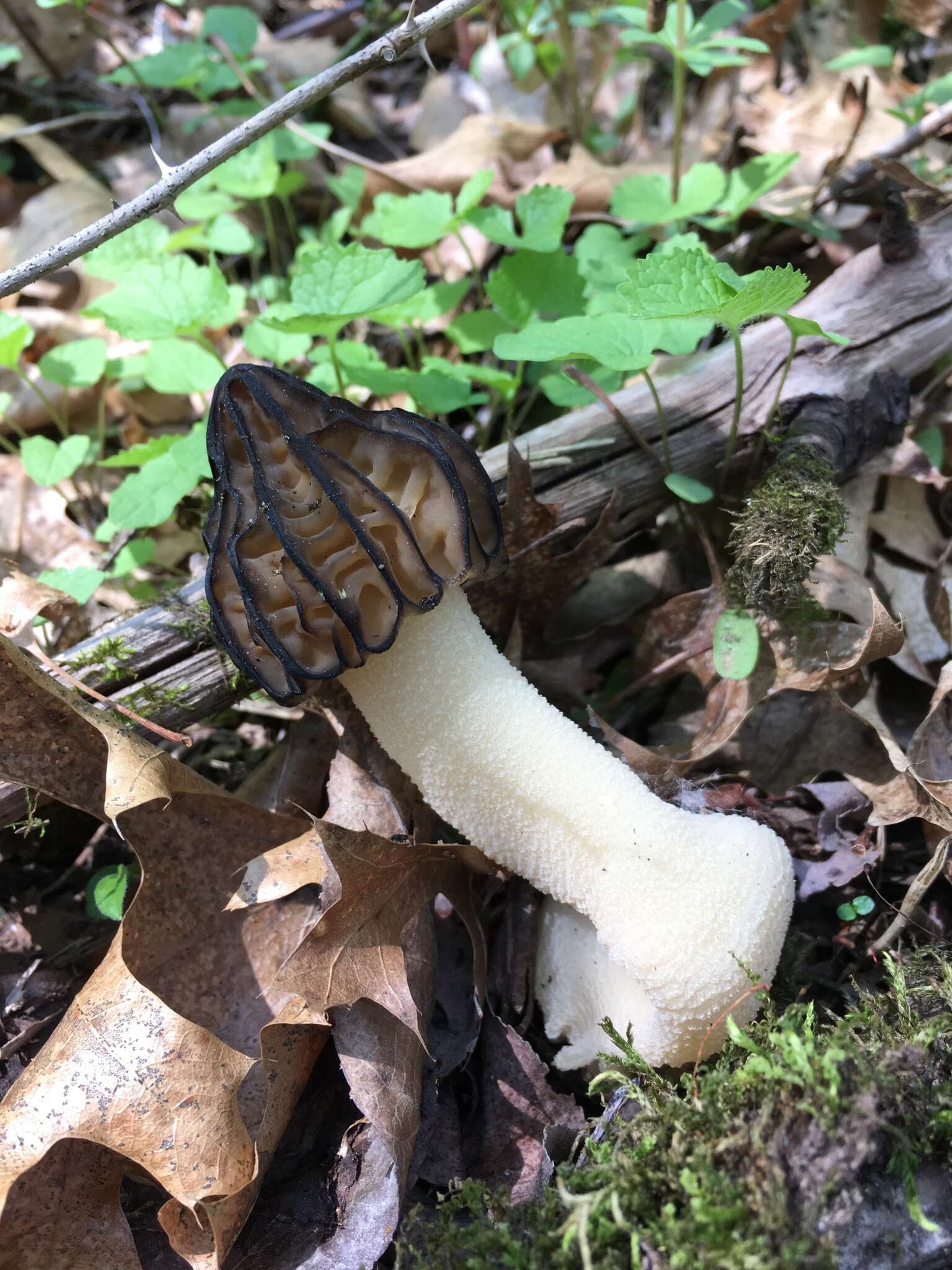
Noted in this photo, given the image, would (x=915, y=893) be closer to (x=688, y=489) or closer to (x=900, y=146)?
(x=688, y=489)

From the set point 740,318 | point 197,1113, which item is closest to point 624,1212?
point 197,1113

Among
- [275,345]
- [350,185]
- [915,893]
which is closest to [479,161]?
[350,185]

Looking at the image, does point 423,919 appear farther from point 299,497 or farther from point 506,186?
point 506,186

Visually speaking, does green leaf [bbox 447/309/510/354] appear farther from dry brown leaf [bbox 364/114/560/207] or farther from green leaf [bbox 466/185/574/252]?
dry brown leaf [bbox 364/114/560/207]

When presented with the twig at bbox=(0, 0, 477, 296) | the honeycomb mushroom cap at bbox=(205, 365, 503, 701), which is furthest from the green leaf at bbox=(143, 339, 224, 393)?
the honeycomb mushroom cap at bbox=(205, 365, 503, 701)

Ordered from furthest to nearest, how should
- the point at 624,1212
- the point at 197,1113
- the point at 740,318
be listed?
the point at 740,318
the point at 197,1113
the point at 624,1212

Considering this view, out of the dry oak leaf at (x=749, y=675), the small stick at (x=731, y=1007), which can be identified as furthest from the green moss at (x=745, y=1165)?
the dry oak leaf at (x=749, y=675)

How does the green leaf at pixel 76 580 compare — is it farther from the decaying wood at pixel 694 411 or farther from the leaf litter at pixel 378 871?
the decaying wood at pixel 694 411
